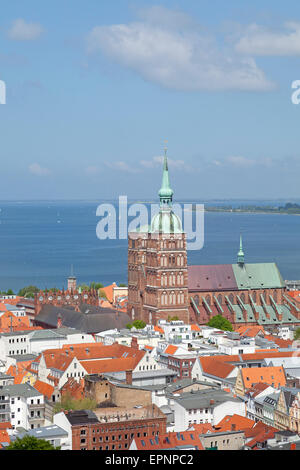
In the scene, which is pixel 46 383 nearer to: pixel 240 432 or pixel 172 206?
pixel 240 432

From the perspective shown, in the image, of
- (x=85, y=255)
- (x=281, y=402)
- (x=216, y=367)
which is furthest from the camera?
(x=85, y=255)

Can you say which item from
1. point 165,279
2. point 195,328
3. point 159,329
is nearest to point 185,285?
point 165,279

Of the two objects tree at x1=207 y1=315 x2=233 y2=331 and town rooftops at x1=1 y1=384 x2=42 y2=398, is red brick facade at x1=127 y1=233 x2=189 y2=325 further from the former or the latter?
town rooftops at x1=1 y1=384 x2=42 y2=398

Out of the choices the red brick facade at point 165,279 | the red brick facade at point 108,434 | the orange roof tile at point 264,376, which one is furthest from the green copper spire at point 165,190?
the red brick facade at point 108,434

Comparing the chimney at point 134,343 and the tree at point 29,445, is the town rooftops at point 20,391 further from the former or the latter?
the tree at point 29,445

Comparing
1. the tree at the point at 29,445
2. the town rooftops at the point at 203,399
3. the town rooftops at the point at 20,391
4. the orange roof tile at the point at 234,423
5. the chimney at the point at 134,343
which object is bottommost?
the tree at the point at 29,445

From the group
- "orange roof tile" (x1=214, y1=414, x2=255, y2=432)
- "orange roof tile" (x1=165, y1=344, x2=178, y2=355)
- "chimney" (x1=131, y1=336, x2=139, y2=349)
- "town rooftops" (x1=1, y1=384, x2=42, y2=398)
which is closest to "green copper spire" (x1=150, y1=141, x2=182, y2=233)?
"chimney" (x1=131, y1=336, x2=139, y2=349)

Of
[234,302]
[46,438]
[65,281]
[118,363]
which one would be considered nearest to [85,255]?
[65,281]

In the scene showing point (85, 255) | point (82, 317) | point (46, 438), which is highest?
point (85, 255)
